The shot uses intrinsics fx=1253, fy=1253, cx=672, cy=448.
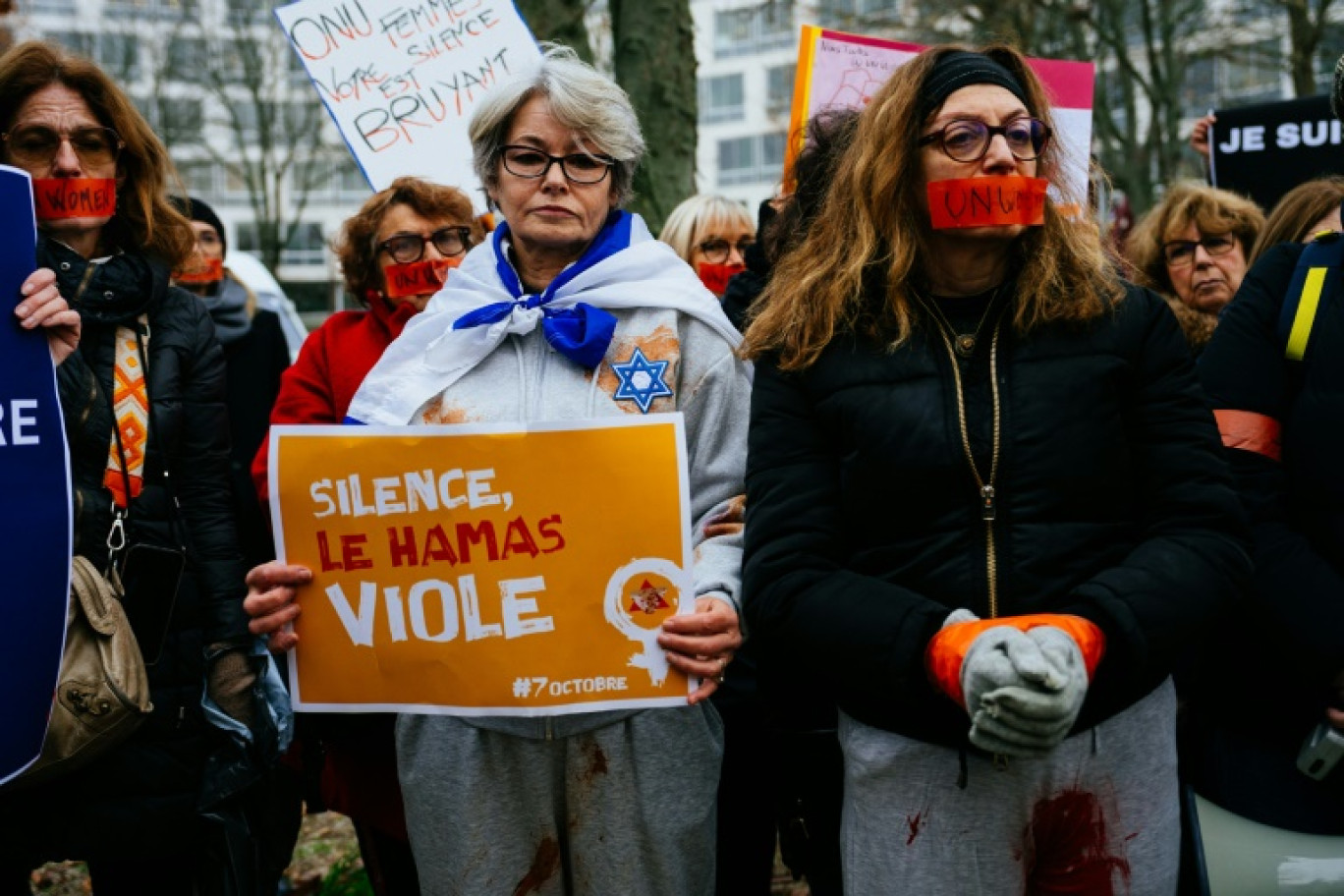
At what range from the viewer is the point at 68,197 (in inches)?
99.3

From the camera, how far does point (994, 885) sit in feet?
6.49

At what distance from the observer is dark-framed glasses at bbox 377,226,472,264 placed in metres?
3.39

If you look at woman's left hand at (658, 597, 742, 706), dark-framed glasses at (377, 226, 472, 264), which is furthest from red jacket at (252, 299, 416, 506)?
woman's left hand at (658, 597, 742, 706)

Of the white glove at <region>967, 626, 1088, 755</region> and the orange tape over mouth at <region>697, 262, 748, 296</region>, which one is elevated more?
the orange tape over mouth at <region>697, 262, 748, 296</region>

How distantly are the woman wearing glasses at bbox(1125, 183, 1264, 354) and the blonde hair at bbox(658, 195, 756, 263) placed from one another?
4.59ft

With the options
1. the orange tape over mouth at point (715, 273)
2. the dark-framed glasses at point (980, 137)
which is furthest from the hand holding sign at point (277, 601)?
the orange tape over mouth at point (715, 273)

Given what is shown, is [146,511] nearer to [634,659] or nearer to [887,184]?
[634,659]

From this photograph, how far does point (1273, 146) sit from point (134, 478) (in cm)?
410

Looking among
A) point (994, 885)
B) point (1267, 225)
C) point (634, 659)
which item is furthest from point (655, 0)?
point (994, 885)

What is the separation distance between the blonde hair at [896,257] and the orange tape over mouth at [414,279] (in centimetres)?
131

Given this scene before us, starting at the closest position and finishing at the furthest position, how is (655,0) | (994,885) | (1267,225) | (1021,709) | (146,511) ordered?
(1021,709)
(994,885)
(146,511)
(1267,225)
(655,0)

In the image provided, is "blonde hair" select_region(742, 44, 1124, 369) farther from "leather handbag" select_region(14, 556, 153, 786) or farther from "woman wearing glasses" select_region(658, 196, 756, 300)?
"woman wearing glasses" select_region(658, 196, 756, 300)

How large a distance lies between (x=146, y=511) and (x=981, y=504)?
1.67m

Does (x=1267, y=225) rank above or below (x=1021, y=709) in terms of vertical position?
above
